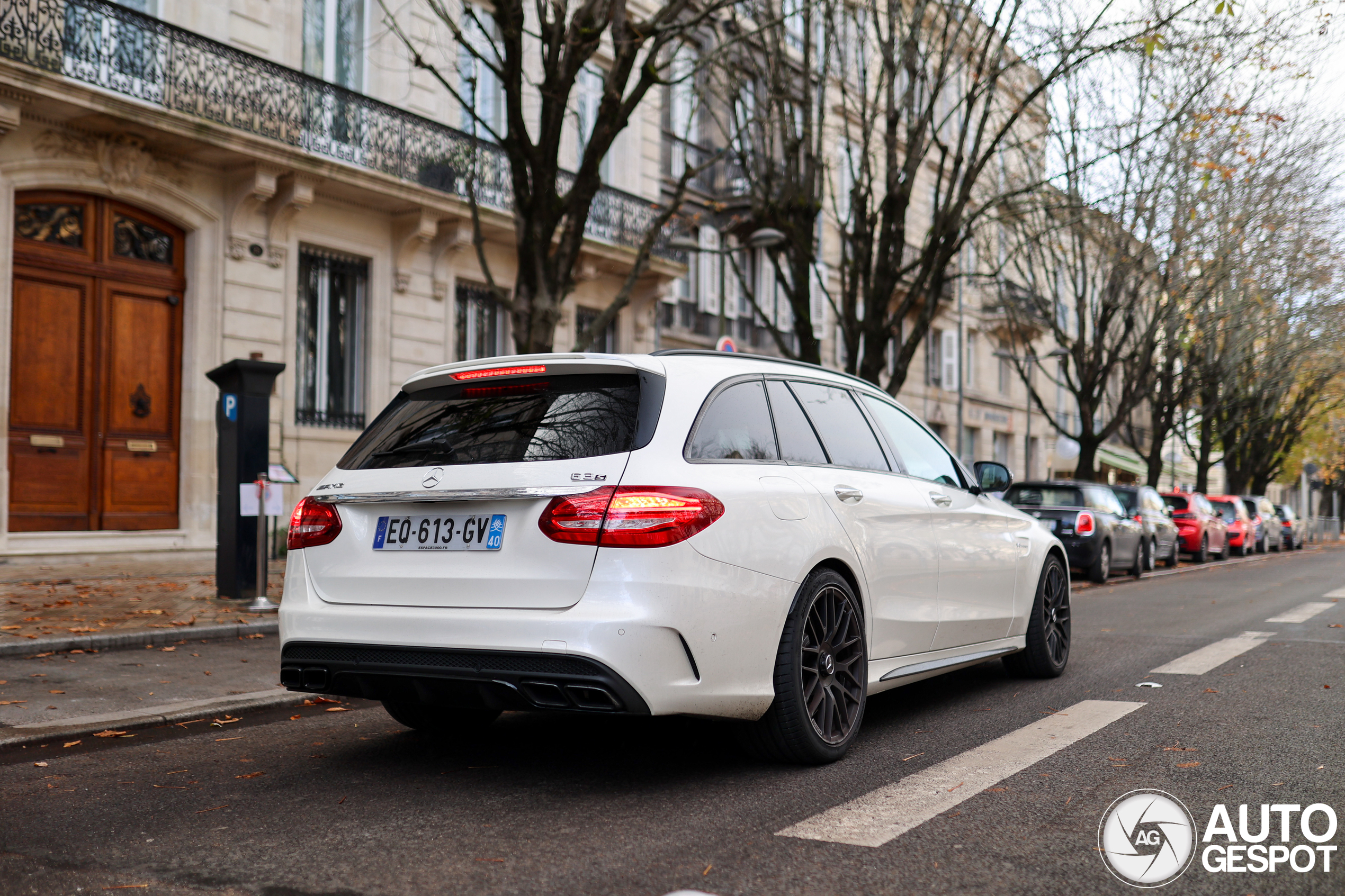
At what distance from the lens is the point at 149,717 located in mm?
5910

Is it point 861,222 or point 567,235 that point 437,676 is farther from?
point 861,222

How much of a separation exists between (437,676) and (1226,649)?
665 cm

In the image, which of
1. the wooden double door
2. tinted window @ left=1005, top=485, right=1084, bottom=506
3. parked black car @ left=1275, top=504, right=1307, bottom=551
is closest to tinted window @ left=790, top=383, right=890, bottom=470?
the wooden double door

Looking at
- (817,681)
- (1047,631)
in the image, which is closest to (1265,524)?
(1047,631)

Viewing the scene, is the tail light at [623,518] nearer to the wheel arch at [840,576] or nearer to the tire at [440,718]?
the wheel arch at [840,576]

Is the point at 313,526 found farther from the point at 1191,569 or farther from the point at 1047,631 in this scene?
the point at 1191,569

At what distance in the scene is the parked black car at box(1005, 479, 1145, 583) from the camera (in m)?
17.3

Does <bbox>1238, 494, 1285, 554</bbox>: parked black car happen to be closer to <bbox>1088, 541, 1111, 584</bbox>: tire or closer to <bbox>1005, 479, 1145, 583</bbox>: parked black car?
<bbox>1005, 479, 1145, 583</bbox>: parked black car

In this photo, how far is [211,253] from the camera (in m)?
16.4

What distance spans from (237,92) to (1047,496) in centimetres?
1237

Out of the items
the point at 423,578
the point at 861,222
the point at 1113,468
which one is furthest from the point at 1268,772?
the point at 1113,468

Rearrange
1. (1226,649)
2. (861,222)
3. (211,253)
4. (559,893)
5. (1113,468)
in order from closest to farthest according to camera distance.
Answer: (559,893) → (1226,649) → (211,253) → (861,222) → (1113,468)

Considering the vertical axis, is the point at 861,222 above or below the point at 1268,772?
above

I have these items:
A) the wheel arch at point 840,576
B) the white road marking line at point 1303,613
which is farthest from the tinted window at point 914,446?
the white road marking line at point 1303,613
